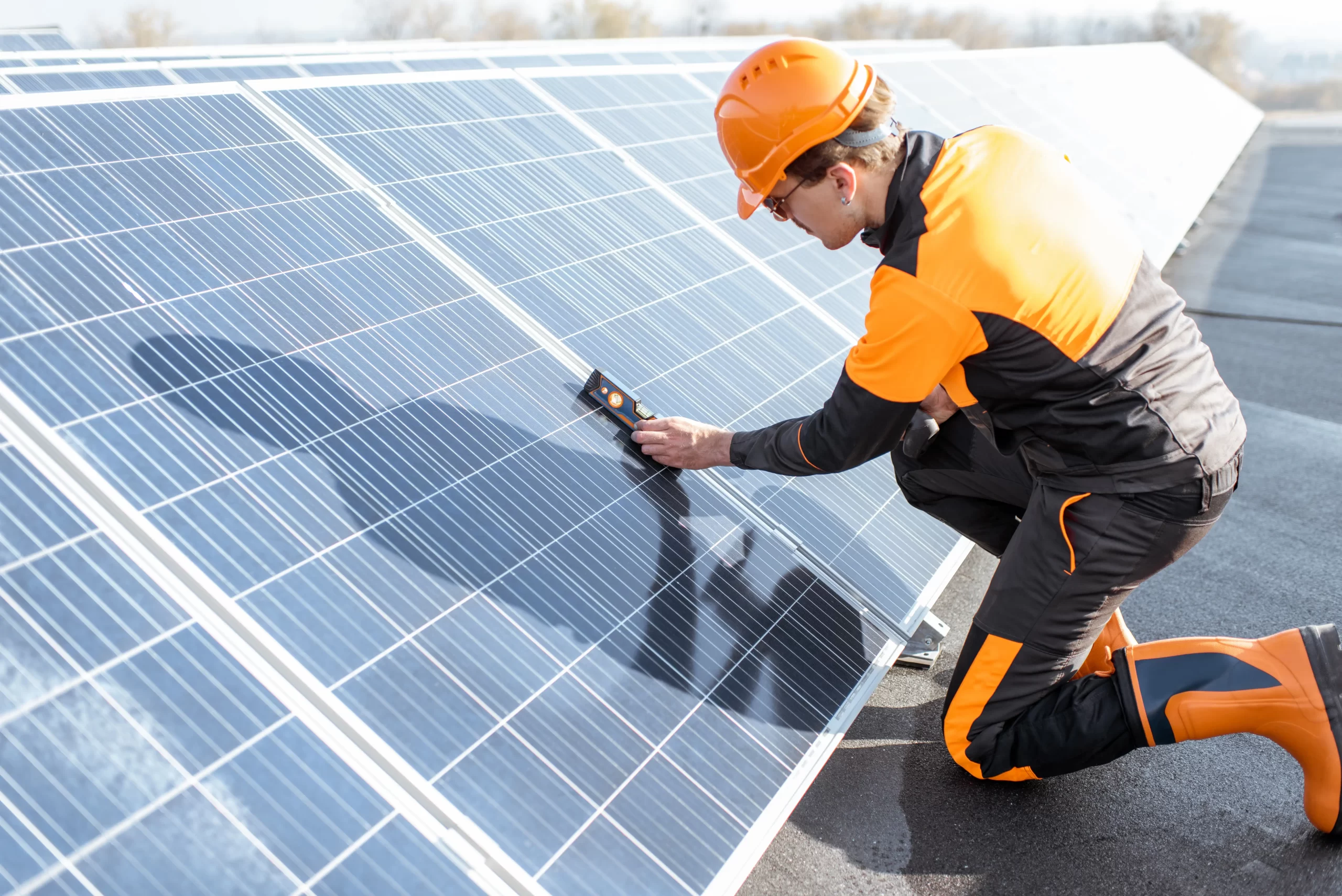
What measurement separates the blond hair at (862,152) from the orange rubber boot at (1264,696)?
5.93ft

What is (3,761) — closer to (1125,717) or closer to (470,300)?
(470,300)

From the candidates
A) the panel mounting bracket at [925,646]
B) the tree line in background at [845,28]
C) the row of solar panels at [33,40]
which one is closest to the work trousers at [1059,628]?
the panel mounting bracket at [925,646]

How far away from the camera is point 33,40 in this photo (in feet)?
25.5

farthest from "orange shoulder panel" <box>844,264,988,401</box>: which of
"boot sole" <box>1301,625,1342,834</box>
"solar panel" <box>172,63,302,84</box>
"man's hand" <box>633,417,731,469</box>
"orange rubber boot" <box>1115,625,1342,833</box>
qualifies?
"solar panel" <box>172,63,302,84</box>

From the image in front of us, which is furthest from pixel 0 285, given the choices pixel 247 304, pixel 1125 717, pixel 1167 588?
pixel 1167 588

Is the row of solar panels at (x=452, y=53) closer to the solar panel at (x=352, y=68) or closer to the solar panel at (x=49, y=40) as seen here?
the solar panel at (x=352, y=68)

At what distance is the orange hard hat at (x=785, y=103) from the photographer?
2898mm

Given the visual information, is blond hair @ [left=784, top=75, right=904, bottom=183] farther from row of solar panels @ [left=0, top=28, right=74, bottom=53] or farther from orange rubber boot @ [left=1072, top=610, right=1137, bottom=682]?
row of solar panels @ [left=0, top=28, right=74, bottom=53]

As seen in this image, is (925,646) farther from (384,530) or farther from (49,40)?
(49,40)

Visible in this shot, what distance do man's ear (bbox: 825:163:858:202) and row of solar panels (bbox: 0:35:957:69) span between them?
2719 millimetres

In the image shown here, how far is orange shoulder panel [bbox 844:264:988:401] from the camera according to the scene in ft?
9.45

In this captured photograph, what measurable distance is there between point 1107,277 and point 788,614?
4.65ft

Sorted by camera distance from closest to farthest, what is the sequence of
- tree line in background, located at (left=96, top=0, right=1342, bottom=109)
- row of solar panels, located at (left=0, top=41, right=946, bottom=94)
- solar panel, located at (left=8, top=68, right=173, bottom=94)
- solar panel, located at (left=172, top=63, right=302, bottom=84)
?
solar panel, located at (left=8, top=68, right=173, bottom=94), row of solar panels, located at (left=0, top=41, right=946, bottom=94), solar panel, located at (left=172, top=63, right=302, bottom=84), tree line in background, located at (left=96, top=0, right=1342, bottom=109)

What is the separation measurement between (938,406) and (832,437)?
0.97 meters
